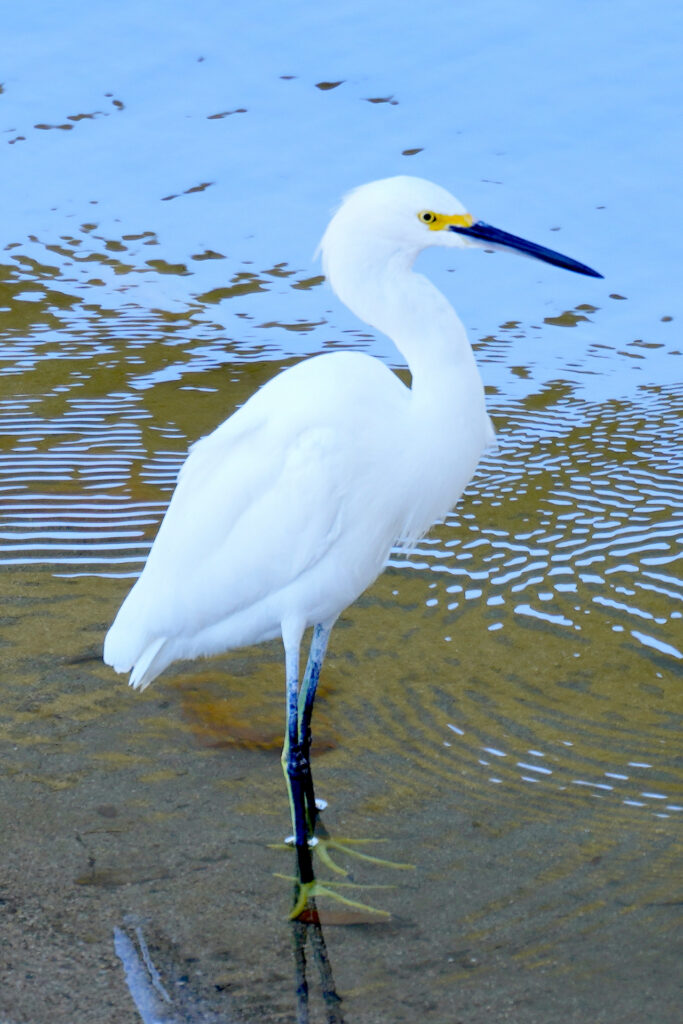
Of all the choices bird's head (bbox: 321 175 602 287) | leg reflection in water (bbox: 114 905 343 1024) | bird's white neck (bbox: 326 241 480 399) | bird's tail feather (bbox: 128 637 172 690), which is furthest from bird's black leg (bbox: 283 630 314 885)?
bird's head (bbox: 321 175 602 287)

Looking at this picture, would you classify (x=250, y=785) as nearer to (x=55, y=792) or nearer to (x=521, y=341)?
(x=55, y=792)

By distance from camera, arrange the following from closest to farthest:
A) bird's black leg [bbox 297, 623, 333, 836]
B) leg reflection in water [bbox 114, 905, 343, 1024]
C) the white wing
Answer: leg reflection in water [bbox 114, 905, 343, 1024] < the white wing < bird's black leg [bbox 297, 623, 333, 836]

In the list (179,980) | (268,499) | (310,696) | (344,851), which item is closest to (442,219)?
(268,499)

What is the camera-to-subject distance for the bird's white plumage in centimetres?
239

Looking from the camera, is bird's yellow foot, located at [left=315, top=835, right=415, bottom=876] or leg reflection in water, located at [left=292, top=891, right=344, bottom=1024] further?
bird's yellow foot, located at [left=315, top=835, right=415, bottom=876]

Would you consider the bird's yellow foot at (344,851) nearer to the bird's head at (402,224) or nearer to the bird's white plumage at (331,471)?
the bird's white plumage at (331,471)

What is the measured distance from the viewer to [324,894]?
97.9 inches

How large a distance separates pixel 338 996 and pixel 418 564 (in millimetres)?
1641

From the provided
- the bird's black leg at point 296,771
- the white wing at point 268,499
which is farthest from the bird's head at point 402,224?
the bird's black leg at point 296,771

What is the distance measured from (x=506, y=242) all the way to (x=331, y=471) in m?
0.51

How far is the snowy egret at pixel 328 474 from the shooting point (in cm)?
239

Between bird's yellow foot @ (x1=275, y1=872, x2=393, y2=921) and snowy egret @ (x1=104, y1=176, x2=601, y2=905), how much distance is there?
0.05ft

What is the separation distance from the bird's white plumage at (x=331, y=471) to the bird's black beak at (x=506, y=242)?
3 cm

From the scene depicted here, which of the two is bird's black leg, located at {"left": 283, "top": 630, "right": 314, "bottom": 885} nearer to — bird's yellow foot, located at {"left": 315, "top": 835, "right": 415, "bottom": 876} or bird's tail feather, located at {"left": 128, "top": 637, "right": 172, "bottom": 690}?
bird's yellow foot, located at {"left": 315, "top": 835, "right": 415, "bottom": 876}
